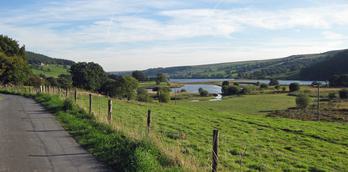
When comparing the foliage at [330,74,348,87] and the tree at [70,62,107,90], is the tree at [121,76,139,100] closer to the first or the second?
the tree at [70,62,107,90]

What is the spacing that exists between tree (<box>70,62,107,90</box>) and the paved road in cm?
9362

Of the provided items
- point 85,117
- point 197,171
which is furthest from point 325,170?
point 85,117

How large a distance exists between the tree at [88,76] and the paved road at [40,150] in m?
93.6

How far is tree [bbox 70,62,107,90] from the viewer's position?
113 metres

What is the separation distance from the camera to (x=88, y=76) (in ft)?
370

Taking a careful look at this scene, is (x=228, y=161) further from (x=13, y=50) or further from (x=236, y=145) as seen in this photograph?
(x=13, y=50)

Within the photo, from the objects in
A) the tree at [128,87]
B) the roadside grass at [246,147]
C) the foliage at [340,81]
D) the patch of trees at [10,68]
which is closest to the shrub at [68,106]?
the roadside grass at [246,147]

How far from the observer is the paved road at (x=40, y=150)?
11148mm

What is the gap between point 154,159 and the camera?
10852 millimetres

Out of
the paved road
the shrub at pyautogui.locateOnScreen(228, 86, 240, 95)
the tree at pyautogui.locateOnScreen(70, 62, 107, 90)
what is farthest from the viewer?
the shrub at pyautogui.locateOnScreen(228, 86, 240, 95)

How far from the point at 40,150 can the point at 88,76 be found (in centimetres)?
10128

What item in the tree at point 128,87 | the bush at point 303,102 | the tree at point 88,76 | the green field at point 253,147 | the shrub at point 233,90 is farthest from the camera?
the shrub at point 233,90

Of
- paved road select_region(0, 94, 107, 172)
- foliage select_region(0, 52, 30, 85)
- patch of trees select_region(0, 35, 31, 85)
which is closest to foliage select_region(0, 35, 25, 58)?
patch of trees select_region(0, 35, 31, 85)

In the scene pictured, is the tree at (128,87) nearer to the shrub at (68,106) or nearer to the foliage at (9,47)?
the foliage at (9,47)
